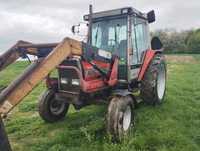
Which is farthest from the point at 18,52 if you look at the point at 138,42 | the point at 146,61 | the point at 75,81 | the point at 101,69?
the point at 146,61

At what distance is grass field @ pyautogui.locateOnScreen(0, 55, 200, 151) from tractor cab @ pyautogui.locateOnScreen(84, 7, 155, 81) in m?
1.21

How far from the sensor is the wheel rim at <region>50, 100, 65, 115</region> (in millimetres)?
8422

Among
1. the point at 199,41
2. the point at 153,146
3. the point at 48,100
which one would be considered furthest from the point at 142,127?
the point at 199,41

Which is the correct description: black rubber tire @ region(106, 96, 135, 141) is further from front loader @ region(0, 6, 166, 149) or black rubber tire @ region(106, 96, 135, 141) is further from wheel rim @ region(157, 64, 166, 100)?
wheel rim @ region(157, 64, 166, 100)

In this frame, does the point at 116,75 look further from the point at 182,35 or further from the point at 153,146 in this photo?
the point at 182,35

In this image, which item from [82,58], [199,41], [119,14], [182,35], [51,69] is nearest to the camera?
[51,69]

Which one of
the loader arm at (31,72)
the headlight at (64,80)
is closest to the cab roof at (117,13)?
the loader arm at (31,72)

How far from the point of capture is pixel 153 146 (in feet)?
21.3

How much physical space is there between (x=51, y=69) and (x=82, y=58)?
1.32 metres

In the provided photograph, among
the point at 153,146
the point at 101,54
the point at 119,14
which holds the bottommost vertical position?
the point at 153,146

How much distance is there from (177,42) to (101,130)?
40.4 metres

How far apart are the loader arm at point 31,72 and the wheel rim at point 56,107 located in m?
1.96

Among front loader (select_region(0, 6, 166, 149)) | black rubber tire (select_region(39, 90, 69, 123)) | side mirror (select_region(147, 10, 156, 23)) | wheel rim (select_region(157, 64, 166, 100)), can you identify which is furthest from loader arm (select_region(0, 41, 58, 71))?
wheel rim (select_region(157, 64, 166, 100))

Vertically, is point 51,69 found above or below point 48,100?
above
